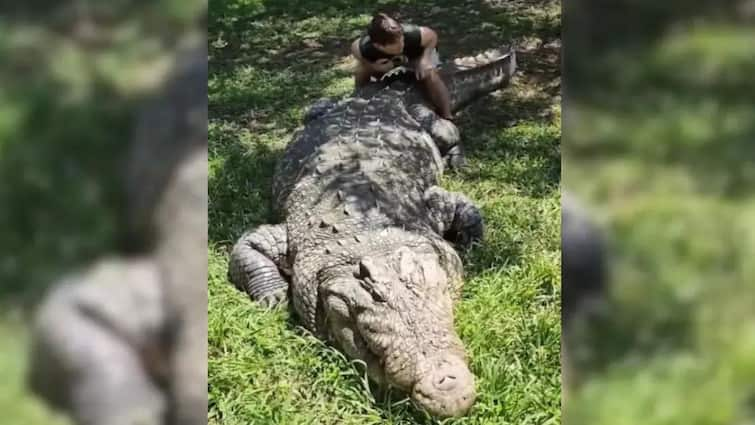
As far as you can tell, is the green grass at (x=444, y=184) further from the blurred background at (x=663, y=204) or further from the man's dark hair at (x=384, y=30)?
the blurred background at (x=663, y=204)

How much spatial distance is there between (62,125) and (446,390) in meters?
0.92

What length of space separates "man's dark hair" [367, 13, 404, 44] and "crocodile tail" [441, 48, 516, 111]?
47 centimetres

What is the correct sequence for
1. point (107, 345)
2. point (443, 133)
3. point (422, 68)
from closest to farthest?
point (107, 345) < point (422, 68) < point (443, 133)

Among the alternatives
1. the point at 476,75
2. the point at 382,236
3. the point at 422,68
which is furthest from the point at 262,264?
the point at 476,75

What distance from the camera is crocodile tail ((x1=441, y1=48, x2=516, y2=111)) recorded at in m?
1.93

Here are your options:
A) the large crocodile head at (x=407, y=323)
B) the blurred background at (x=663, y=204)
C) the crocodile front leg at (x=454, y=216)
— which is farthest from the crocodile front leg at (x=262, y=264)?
the blurred background at (x=663, y=204)

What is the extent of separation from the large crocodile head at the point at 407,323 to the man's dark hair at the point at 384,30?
0.48 m

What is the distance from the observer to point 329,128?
2.03 m

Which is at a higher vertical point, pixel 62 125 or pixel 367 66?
pixel 62 125

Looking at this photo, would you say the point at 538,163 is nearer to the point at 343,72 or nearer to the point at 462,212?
the point at 462,212

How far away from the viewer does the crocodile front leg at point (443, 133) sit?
1927 millimetres

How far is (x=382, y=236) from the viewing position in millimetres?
1672

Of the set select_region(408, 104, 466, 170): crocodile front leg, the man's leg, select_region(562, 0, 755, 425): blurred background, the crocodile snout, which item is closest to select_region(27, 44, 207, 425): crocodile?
select_region(562, 0, 755, 425): blurred background

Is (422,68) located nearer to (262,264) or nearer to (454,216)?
(454,216)
